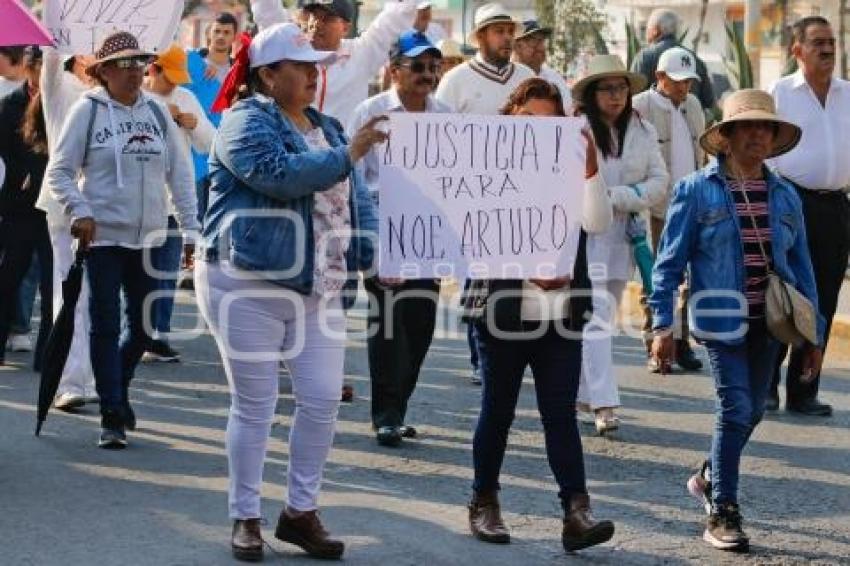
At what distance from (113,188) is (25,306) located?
137 inches

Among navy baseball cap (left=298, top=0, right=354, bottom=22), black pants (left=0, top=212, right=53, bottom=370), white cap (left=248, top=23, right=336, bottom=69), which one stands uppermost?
navy baseball cap (left=298, top=0, right=354, bottom=22)

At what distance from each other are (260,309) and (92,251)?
2.25 meters

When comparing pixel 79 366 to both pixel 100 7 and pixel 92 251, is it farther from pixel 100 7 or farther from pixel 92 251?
pixel 100 7

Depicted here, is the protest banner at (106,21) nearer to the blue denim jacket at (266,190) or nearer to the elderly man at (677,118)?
the blue denim jacket at (266,190)

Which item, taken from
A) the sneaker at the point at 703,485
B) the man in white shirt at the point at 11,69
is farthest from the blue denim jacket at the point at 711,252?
the man in white shirt at the point at 11,69

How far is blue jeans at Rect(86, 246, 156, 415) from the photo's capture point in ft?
29.0

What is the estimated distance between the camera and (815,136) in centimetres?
1009

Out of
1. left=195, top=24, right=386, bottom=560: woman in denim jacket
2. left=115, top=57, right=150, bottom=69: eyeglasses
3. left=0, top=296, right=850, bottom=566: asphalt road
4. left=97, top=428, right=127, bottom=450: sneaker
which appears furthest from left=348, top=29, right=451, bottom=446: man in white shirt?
left=195, top=24, right=386, bottom=560: woman in denim jacket

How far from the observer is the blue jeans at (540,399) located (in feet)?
23.6

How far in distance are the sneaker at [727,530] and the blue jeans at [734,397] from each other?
4 centimetres

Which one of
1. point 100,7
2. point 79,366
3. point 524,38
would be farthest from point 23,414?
point 524,38

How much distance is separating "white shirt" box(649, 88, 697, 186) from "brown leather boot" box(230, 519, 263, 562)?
5462mm

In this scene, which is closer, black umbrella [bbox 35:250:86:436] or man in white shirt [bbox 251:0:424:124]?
black umbrella [bbox 35:250:86:436]

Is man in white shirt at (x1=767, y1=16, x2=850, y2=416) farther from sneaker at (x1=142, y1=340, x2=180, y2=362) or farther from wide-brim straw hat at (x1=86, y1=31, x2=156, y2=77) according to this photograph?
sneaker at (x1=142, y1=340, x2=180, y2=362)
